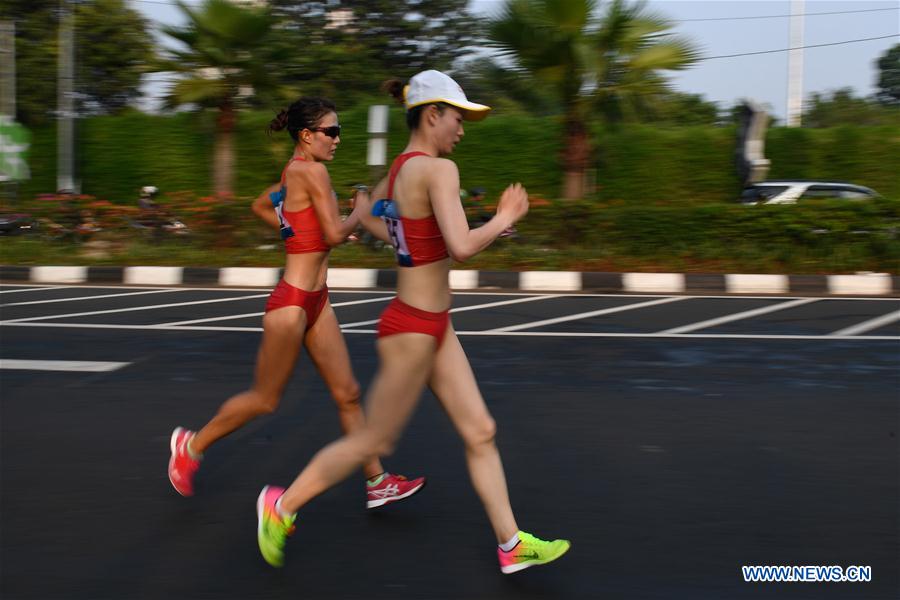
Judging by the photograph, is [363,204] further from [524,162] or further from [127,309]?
[524,162]

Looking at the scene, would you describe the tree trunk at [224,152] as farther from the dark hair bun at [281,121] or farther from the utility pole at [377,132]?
the dark hair bun at [281,121]

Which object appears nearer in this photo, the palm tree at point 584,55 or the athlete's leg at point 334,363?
the athlete's leg at point 334,363

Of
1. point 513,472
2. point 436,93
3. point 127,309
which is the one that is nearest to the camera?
point 436,93

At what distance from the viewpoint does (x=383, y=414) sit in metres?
3.35

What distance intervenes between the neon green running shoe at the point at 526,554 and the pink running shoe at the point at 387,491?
77 centimetres

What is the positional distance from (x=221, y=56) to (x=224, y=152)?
2.00 meters

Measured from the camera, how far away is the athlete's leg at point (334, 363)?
13.1ft

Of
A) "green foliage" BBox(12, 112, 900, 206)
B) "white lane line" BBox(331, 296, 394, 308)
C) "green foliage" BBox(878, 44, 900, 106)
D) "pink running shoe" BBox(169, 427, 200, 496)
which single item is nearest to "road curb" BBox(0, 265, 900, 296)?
"white lane line" BBox(331, 296, 394, 308)

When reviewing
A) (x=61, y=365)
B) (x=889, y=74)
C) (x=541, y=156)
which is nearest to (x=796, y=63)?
(x=541, y=156)

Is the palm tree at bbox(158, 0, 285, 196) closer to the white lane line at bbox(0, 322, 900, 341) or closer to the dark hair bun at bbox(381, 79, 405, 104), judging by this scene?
the white lane line at bbox(0, 322, 900, 341)

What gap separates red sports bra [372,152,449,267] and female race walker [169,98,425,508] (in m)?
0.43

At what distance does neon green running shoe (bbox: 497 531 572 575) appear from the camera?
11.1 ft

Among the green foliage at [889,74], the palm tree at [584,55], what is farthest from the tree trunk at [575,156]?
the green foliage at [889,74]

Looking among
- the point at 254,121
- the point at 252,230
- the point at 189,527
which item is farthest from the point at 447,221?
the point at 254,121
